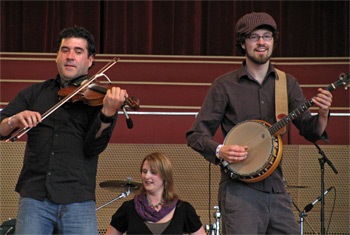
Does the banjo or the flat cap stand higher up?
the flat cap

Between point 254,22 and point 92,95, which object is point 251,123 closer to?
point 254,22

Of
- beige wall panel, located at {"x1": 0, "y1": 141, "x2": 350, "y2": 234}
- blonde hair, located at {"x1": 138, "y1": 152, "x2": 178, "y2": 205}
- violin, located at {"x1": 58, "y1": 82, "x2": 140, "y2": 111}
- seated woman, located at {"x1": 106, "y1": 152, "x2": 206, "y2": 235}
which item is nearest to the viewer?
violin, located at {"x1": 58, "y1": 82, "x2": 140, "y2": 111}

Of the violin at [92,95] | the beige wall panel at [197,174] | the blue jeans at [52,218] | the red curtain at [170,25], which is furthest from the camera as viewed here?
the red curtain at [170,25]

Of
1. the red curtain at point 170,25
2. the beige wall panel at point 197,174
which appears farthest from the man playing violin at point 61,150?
the red curtain at point 170,25

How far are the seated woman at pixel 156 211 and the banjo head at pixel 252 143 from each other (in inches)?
17.4

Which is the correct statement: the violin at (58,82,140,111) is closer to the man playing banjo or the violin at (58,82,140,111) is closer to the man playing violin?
the man playing violin

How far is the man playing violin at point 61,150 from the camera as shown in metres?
2.78

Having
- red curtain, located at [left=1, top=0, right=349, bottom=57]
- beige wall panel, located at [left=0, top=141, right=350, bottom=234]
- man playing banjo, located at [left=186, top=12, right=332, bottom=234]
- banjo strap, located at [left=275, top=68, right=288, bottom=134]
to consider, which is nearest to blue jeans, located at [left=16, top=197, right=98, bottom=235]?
man playing banjo, located at [left=186, top=12, right=332, bottom=234]

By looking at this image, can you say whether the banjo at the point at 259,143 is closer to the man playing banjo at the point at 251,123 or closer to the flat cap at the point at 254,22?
the man playing banjo at the point at 251,123

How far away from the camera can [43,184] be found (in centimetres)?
282

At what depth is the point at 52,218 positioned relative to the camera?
2793mm

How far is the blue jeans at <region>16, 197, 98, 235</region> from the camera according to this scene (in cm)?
274

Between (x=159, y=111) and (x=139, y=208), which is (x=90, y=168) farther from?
(x=159, y=111)

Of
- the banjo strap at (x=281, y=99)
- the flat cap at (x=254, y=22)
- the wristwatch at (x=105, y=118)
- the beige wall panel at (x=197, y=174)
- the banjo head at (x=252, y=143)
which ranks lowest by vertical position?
the beige wall panel at (x=197, y=174)
